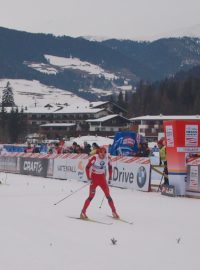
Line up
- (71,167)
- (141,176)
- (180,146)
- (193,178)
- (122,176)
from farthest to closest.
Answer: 1. (71,167)
2. (122,176)
3. (141,176)
4. (180,146)
5. (193,178)

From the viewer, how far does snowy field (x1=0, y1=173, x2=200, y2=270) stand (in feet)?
26.5

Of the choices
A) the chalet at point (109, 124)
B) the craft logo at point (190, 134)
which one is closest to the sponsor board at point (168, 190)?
the craft logo at point (190, 134)

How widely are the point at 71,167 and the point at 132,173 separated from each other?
17.0 ft

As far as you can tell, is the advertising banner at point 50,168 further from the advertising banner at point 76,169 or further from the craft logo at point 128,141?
the craft logo at point 128,141

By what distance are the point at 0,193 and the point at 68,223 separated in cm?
676

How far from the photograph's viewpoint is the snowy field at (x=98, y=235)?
8.06 m

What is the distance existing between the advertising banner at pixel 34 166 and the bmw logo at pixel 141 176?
26.2ft

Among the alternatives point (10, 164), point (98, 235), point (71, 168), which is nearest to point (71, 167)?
point (71, 168)

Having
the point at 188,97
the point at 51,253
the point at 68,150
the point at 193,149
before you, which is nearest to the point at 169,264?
the point at 51,253

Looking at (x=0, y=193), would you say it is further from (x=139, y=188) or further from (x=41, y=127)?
(x=41, y=127)

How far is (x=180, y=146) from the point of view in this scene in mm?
17625

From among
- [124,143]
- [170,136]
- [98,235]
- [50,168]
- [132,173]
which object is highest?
[170,136]

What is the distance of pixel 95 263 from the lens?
7988 mm

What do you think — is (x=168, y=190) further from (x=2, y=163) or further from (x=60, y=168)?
(x=2, y=163)
